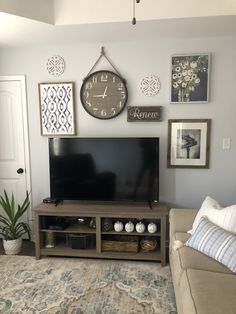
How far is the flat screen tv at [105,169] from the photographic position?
2906 mm

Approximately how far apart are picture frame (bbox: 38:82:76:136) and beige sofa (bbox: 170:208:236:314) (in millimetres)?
1818

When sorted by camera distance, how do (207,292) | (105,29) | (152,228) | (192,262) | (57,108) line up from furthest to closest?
1. (57,108)
2. (152,228)
3. (105,29)
4. (192,262)
5. (207,292)

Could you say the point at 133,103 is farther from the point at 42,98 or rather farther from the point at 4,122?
the point at 4,122

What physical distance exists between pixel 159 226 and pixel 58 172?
4.21 feet

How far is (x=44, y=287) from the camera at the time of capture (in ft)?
7.93

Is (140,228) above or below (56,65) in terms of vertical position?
below

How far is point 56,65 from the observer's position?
3.14 metres

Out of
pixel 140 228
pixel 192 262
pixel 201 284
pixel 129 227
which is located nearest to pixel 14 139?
pixel 129 227

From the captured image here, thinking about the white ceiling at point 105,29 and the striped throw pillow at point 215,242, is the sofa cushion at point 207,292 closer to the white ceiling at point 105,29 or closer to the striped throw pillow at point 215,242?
the striped throw pillow at point 215,242

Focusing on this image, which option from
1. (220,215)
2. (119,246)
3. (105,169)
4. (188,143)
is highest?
(188,143)

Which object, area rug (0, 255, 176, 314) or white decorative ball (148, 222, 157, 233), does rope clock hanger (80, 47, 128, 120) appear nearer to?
white decorative ball (148, 222, 157, 233)

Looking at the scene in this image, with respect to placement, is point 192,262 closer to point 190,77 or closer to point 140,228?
point 140,228

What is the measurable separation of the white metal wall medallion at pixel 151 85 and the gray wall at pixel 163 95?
0.05 meters

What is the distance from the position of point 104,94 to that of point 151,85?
1.79 feet
